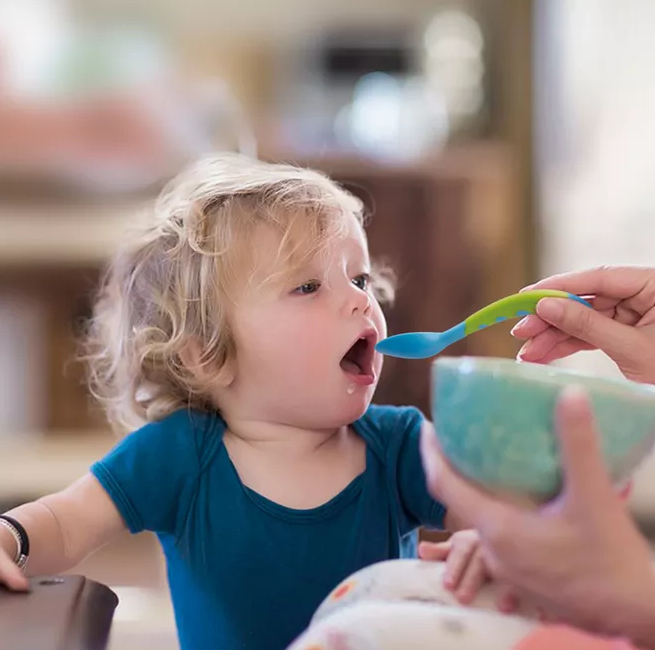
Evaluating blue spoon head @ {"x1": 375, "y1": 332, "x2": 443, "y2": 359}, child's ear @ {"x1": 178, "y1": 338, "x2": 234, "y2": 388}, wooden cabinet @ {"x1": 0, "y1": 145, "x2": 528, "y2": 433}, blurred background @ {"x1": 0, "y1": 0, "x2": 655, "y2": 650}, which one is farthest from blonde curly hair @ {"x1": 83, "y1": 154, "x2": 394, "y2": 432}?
wooden cabinet @ {"x1": 0, "y1": 145, "x2": 528, "y2": 433}

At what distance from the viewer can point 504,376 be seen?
56 cm

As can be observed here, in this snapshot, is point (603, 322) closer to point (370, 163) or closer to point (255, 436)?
point (255, 436)

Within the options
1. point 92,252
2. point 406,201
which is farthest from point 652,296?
point 92,252

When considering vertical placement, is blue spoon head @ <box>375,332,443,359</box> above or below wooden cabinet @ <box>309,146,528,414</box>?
above

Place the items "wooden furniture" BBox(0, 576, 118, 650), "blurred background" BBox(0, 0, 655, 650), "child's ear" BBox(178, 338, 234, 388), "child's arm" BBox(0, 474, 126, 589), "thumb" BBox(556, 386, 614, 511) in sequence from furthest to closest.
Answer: "blurred background" BBox(0, 0, 655, 650)
"child's ear" BBox(178, 338, 234, 388)
"child's arm" BBox(0, 474, 126, 589)
"wooden furniture" BBox(0, 576, 118, 650)
"thumb" BBox(556, 386, 614, 511)

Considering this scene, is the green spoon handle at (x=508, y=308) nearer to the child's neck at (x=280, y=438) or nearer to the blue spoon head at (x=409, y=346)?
the blue spoon head at (x=409, y=346)

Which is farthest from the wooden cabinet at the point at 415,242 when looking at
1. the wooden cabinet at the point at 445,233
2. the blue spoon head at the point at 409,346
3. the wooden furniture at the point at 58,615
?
the wooden furniture at the point at 58,615

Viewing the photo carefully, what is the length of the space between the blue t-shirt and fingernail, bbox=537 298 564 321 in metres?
0.19

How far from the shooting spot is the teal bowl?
0.55 metres

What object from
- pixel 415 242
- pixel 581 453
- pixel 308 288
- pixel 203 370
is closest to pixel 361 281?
pixel 308 288

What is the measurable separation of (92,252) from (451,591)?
1.79 metres

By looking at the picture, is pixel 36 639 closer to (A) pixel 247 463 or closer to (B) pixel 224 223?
(A) pixel 247 463

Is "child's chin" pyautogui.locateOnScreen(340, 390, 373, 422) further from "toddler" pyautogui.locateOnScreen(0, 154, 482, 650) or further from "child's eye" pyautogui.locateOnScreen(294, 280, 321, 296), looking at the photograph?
"child's eye" pyautogui.locateOnScreen(294, 280, 321, 296)

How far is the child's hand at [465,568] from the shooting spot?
0.66m
